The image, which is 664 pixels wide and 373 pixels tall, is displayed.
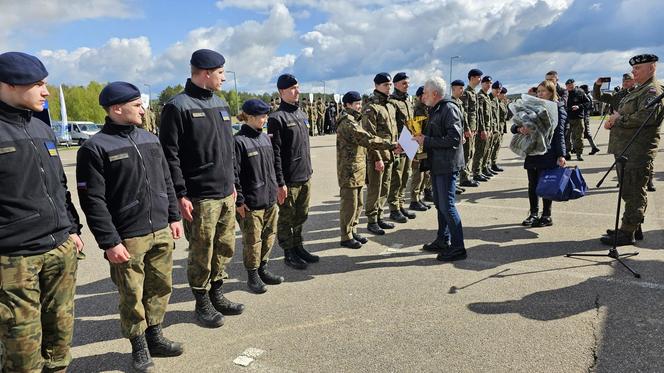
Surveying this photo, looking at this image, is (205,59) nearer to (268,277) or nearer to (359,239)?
(268,277)

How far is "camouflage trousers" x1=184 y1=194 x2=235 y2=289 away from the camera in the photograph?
3.42m

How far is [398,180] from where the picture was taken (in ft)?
22.3

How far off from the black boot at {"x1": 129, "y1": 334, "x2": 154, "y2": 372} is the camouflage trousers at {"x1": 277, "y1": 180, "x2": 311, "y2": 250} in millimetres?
2125

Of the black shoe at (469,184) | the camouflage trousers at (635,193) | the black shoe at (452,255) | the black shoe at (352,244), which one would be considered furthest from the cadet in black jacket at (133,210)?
the black shoe at (469,184)

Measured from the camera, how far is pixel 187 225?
350cm

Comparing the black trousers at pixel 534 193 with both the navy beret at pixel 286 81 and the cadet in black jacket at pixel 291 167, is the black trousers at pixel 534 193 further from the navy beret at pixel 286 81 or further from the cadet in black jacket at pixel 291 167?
the navy beret at pixel 286 81

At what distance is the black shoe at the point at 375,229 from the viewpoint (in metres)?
6.16

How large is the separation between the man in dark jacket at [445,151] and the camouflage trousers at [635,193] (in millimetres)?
2073

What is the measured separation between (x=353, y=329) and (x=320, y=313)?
418mm

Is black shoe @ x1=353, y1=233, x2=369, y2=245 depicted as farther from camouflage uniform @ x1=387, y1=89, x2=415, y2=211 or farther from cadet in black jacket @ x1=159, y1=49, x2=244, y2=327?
cadet in black jacket @ x1=159, y1=49, x2=244, y2=327

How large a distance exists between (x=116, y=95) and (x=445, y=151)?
11.4 feet

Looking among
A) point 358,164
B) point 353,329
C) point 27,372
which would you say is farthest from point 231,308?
point 358,164

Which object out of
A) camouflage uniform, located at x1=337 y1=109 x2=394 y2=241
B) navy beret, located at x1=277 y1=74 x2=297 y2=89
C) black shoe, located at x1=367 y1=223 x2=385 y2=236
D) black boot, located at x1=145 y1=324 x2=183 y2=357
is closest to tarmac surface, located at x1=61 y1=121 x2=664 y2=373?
black boot, located at x1=145 y1=324 x2=183 y2=357

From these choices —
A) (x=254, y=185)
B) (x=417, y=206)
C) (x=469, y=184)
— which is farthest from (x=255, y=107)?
(x=469, y=184)
